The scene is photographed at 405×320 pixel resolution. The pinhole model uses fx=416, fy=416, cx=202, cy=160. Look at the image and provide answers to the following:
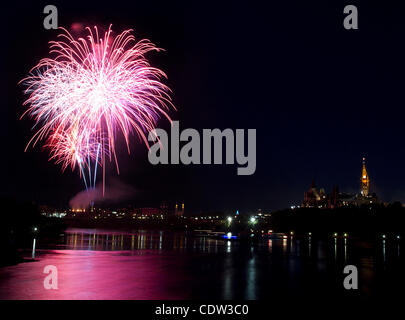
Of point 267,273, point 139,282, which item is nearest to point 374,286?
point 267,273

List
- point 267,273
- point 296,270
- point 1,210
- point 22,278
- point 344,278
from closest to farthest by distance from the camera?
point 22,278 → point 344,278 → point 267,273 → point 296,270 → point 1,210

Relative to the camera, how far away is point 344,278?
74.6 ft

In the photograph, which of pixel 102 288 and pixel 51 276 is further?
pixel 51 276

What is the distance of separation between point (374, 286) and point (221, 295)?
852 cm

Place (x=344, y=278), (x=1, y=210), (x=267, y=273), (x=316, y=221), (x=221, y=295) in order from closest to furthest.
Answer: (x=221, y=295) < (x=344, y=278) < (x=267, y=273) < (x=1, y=210) < (x=316, y=221)

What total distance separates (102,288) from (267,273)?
1098 centimetres

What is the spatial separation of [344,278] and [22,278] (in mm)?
16503

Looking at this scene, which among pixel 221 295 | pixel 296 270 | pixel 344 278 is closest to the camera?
pixel 221 295
